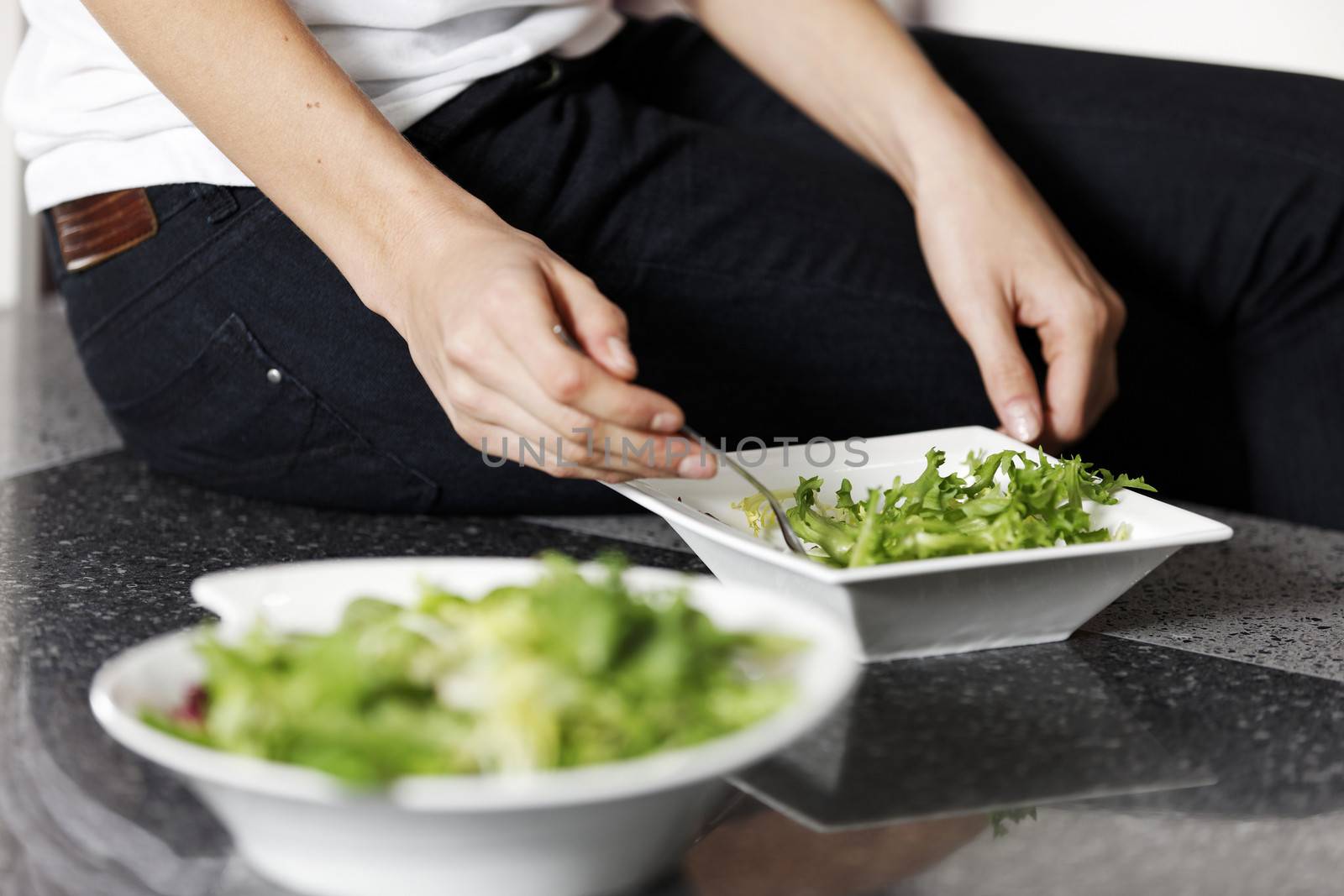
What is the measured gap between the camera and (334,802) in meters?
0.46

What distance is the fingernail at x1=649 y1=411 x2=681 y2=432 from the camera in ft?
2.34

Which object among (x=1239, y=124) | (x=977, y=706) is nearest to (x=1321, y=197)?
(x=1239, y=124)

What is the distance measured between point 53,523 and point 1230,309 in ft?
3.08

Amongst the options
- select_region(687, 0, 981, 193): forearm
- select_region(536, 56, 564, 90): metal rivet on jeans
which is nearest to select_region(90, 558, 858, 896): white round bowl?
select_region(536, 56, 564, 90): metal rivet on jeans

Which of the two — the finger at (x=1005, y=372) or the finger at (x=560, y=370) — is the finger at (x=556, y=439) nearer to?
the finger at (x=560, y=370)

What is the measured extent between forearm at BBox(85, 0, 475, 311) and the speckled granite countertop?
251mm

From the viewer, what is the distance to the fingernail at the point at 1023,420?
1.01 metres

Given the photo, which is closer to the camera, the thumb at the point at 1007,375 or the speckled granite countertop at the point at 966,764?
the speckled granite countertop at the point at 966,764

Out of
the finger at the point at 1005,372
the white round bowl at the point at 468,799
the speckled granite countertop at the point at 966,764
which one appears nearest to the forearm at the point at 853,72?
the finger at the point at 1005,372

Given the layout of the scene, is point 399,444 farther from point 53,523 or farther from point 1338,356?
point 1338,356

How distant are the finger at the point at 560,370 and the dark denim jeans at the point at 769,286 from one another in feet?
1.05

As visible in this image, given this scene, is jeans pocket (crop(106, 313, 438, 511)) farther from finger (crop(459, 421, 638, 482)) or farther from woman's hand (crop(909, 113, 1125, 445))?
woman's hand (crop(909, 113, 1125, 445))

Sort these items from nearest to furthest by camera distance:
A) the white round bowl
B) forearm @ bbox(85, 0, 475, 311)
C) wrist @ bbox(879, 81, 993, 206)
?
the white round bowl
forearm @ bbox(85, 0, 475, 311)
wrist @ bbox(879, 81, 993, 206)

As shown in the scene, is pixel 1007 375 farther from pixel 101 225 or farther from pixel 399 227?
pixel 101 225
